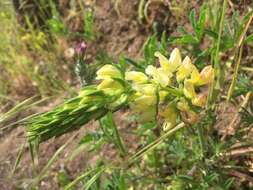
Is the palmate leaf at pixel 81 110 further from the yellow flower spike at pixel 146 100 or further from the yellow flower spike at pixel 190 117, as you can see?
the yellow flower spike at pixel 190 117

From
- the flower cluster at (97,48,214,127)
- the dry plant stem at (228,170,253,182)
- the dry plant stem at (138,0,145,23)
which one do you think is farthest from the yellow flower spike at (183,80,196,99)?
the dry plant stem at (138,0,145,23)

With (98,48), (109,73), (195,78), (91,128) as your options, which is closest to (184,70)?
(195,78)

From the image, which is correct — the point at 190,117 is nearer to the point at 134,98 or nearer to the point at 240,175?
the point at 134,98

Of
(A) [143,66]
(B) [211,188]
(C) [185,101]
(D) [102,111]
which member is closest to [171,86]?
(C) [185,101]

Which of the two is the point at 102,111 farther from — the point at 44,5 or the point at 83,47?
the point at 44,5

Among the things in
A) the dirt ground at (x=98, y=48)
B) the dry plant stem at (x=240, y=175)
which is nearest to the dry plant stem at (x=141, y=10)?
the dirt ground at (x=98, y=48)

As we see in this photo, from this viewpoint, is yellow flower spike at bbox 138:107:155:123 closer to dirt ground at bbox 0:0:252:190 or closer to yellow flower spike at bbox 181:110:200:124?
yellow flower spike at bbox 181:110:200:124
